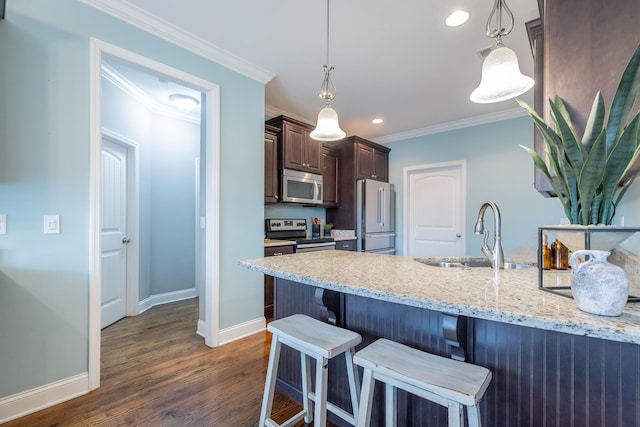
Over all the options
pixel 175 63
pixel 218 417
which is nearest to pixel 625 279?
pixel 218 417

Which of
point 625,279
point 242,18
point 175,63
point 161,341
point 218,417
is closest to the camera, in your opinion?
point 625,279

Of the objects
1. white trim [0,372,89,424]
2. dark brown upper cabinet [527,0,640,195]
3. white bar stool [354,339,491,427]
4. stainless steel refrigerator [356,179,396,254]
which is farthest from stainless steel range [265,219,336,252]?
dark brown upper cabinet [527,0,640,195]

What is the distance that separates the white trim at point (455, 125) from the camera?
12.7 feet

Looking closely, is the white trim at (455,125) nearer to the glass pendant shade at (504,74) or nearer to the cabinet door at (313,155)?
the cabinet door at (313,155)

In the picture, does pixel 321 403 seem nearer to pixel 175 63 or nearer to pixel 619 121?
pixel 619 121

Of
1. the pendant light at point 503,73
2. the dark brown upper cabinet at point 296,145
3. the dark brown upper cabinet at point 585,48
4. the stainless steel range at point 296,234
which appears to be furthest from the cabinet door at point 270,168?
the dark brown upper cabinet at point 585,48

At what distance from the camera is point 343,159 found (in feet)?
14.9

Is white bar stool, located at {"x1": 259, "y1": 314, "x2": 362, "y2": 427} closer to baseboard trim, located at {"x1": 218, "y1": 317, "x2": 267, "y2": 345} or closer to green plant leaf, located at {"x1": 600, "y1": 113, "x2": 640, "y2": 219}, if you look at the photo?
green plant leaf, located at {"x1": 600, "y1": 113, "x2": 640, "y2": 219}

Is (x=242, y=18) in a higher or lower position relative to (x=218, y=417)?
higher

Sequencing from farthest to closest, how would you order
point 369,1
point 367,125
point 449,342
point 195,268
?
point 367,125 → point 195,268 → point 369,1 → point 449,342

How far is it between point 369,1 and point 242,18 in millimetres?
928

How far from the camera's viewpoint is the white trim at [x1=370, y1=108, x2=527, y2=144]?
3.86 m

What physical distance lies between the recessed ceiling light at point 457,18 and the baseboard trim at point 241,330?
9.98 feet

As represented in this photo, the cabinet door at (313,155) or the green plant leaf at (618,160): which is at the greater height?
the cabinet door at (313,155)
